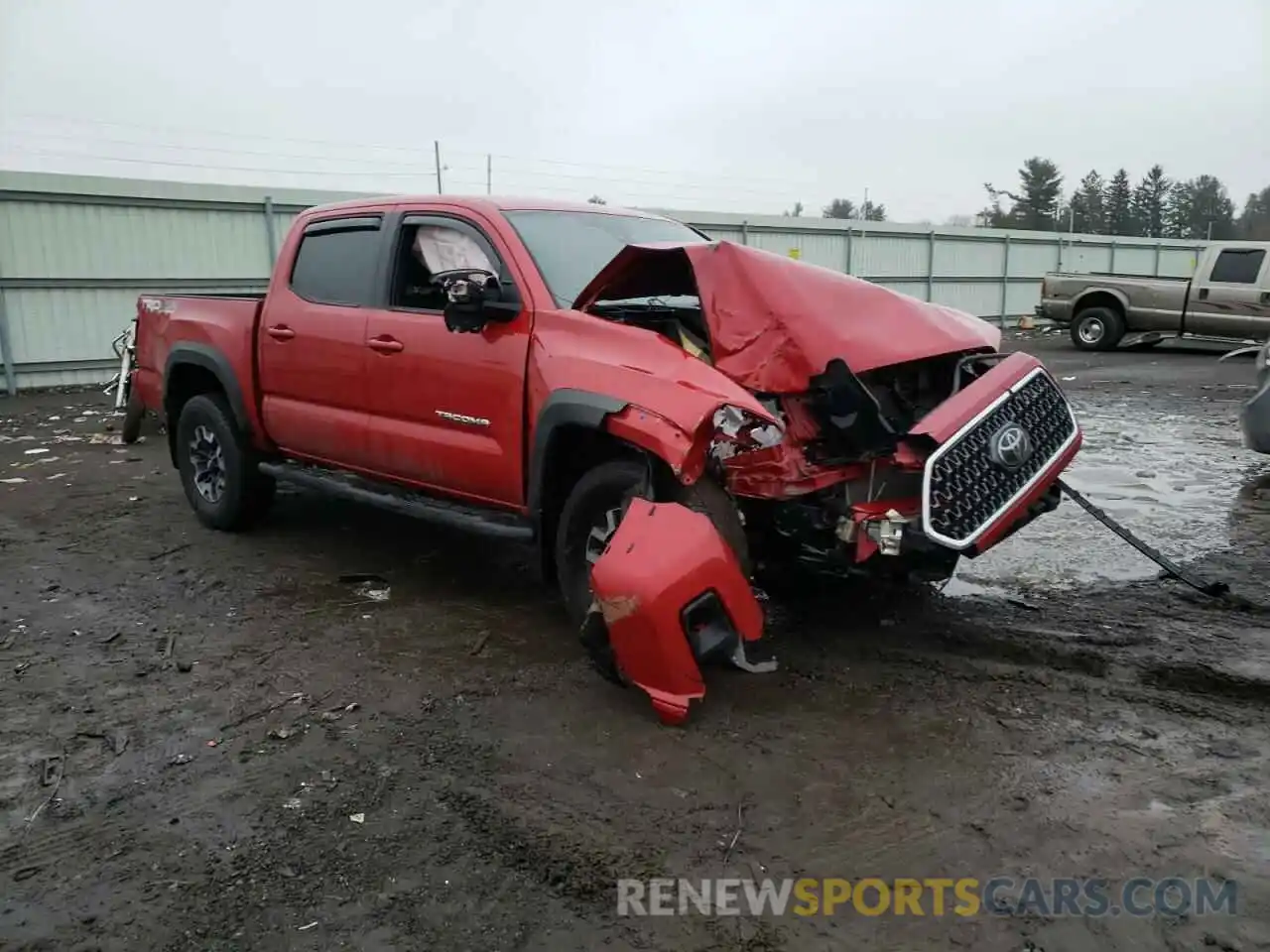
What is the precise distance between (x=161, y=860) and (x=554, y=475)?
81.1 inches

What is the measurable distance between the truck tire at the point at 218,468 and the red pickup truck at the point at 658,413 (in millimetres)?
894

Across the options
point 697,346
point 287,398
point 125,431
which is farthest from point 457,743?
point 125,431

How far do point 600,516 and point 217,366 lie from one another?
3238 mm

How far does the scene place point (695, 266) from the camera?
13.1 ft

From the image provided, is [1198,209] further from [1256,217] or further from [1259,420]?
[1259,420]

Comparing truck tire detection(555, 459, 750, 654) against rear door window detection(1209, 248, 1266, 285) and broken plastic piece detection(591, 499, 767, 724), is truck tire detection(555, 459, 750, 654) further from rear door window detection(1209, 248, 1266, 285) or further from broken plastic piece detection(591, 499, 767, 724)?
rear door window detection(1209, 248, 1266, 285)

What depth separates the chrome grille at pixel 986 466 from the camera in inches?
143

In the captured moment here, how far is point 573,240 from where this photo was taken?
4.81 metres

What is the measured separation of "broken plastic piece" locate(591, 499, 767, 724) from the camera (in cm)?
339

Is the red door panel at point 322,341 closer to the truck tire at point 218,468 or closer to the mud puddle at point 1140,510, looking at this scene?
the truck tire at point 218,468

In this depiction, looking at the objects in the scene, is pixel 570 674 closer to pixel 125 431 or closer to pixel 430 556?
pixel 430 556

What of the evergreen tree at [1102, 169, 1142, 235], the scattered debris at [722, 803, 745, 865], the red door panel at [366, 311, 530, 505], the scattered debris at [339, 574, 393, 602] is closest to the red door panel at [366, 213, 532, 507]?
the red door panel at [366, 311, 530, 505]

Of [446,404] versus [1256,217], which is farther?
[1256,217]

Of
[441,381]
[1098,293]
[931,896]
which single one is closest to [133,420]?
[441,381]
